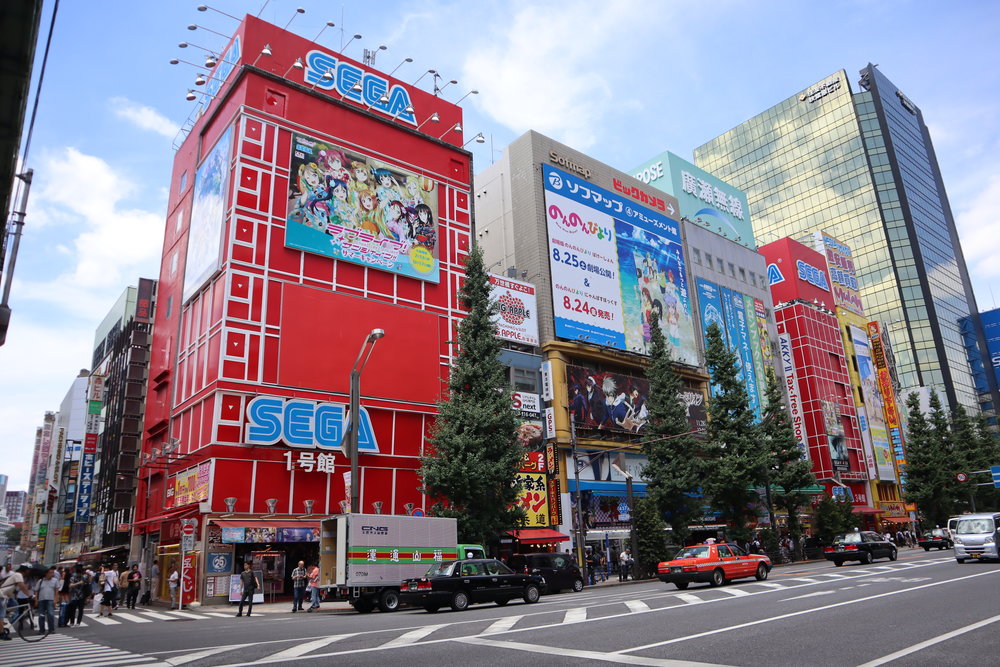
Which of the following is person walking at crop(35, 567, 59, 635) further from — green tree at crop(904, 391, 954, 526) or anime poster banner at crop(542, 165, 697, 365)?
green tree at crop(904, 391, 954, 526)

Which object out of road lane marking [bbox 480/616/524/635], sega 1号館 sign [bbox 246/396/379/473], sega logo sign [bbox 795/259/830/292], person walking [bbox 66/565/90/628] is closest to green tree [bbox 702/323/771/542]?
sega 1号館 sign [bbox 246/396/379/473]

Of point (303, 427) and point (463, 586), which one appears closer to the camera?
point (463, 586)

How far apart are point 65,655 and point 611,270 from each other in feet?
133

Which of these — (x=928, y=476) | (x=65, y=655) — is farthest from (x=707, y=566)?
(x=928, y=476)

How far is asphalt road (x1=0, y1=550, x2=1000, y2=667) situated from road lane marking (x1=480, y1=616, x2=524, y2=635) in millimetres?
21

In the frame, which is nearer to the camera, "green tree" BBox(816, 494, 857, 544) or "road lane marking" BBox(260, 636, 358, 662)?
"road lane marking" BBox(260, 636, 358, 662)

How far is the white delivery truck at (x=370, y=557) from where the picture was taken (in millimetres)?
20852

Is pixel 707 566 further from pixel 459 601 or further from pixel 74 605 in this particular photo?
pixel 74 605

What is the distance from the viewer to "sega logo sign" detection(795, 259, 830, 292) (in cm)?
6944

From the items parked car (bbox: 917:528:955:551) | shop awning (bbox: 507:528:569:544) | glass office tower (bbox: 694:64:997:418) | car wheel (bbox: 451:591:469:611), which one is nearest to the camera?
car wheel (bbox: 451:591:469:611)

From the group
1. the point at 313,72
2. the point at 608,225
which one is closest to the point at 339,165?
the point at 313,72

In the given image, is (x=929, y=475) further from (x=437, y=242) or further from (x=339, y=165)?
(x=339, y=165)

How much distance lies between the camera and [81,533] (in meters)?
63.8

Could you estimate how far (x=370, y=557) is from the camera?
21.2 m
